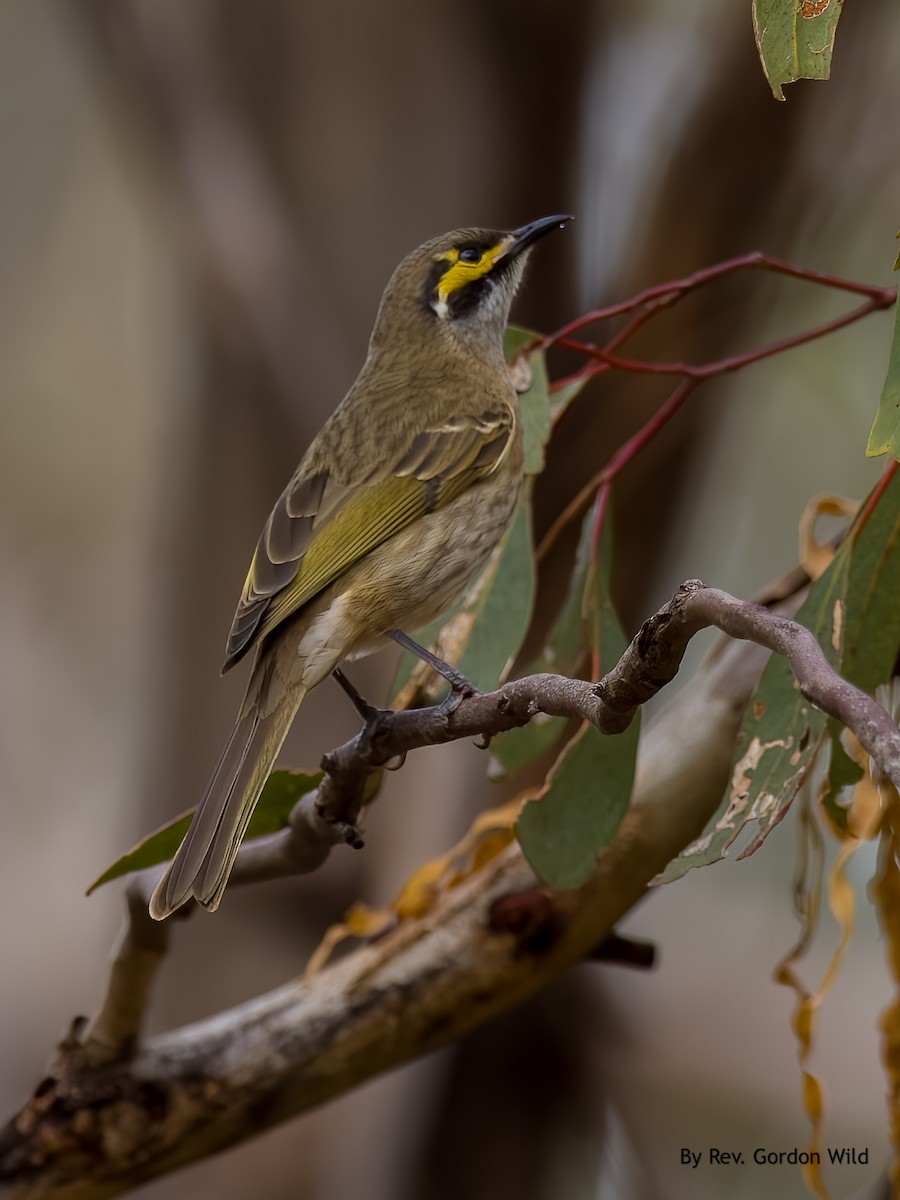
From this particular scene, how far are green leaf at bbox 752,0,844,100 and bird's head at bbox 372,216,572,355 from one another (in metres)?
1.23

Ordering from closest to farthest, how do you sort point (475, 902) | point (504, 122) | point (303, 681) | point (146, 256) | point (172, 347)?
point (303, 681) → point (475, 902) → point (504, 122) → point (172, 347) → point (146, 256)

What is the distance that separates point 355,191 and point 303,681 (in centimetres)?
227

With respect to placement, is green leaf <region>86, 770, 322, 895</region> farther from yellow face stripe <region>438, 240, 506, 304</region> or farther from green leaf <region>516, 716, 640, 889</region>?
yellow face stripe <region>438, 240, 506, 304</region>

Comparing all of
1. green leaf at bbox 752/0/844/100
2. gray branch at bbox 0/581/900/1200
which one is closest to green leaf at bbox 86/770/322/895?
gray branch at bbox 0/581/900/1200

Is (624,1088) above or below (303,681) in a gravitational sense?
below

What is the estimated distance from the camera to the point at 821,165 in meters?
3.56

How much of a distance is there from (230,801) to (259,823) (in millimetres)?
276

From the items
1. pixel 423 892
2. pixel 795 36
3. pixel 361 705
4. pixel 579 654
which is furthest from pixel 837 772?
pixel 795 36

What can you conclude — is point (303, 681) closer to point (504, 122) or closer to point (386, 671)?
point (386, 671)

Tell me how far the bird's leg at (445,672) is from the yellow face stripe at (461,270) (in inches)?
31.7

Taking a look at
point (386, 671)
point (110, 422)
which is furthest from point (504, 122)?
point (110, 422)

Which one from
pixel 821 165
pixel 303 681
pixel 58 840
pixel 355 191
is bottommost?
pixel 58 840

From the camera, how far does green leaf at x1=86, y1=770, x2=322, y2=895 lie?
193 cm

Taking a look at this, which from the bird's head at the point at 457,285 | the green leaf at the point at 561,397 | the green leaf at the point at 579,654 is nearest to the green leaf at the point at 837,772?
the green leaf at the point at 579,654
